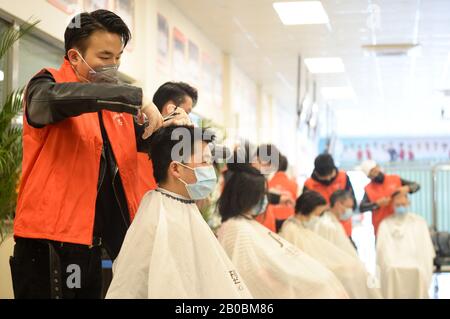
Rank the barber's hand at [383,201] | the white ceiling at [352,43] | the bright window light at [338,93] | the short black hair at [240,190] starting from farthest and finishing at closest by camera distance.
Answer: the bright window light at [338,93]
the white ceiling at [352,43]
the barber's hand at [383,201]
the short black hair at [240,190]

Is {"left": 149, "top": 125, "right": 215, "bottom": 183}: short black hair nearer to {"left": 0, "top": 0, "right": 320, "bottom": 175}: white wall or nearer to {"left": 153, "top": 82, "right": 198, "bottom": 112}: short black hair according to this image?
{"left": 153, "top": 82, "right": 198, "bottom": 112}: short black hair

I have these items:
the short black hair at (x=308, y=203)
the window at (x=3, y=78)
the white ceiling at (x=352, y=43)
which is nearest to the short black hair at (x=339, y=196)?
the short black hair at (x=308, y=203)

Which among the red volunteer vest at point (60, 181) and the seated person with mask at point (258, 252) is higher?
the red volunteer vest at point (60, 181)

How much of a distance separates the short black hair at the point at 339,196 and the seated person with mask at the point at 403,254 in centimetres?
36

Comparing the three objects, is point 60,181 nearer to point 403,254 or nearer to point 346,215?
point 403,254

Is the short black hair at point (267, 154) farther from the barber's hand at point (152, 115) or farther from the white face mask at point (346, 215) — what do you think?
the barber's hand at point (152, 115)

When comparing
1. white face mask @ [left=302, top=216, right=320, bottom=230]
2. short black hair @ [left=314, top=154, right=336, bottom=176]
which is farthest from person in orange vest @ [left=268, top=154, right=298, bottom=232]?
white face mask @ [left=302, top=216, right=320, bottom=230]

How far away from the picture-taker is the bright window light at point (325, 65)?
8164 millimetres

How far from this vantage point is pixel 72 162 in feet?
6.13

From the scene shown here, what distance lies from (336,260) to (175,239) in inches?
91.5

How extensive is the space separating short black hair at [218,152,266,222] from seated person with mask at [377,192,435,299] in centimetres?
185

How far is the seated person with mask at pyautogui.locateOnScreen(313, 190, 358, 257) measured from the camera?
Result: 16.0 feet

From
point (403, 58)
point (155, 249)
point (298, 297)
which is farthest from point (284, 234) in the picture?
point (403, 58)
